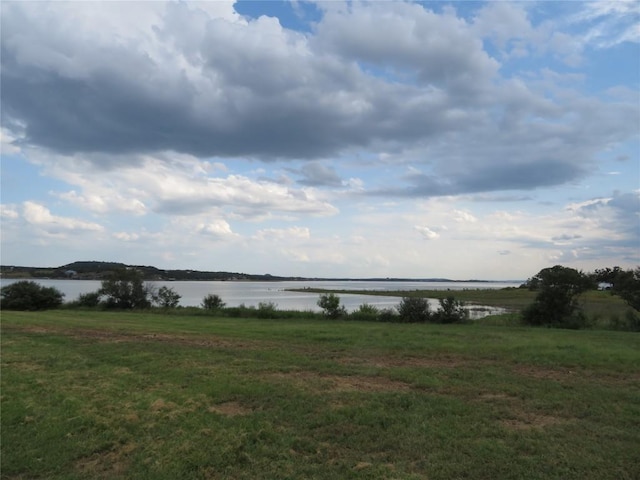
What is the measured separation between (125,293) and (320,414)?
34686 mm

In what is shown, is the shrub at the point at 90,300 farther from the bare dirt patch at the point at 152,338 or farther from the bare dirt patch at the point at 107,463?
the bare dirt patch at the point at 107,463

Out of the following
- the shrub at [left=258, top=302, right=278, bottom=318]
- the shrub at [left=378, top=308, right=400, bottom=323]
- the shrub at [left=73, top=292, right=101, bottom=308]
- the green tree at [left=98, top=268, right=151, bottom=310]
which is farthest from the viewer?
the shrub at [left=73, top=292, right=101, bottom=308]

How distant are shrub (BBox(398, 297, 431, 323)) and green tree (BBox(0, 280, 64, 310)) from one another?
2809 cm

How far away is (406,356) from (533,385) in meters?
4.02

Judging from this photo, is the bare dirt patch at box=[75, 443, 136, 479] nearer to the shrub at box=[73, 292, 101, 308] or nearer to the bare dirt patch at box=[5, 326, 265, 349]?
the bare dirt patch at box=[5, 326, 265, 349]

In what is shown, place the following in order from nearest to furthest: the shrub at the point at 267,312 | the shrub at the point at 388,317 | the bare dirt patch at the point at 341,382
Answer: the bare dirt patch at the point at 341,382 → the shrub at the point at 388,317 → the shrub at the point at 267,312

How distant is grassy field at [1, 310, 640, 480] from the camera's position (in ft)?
17.3

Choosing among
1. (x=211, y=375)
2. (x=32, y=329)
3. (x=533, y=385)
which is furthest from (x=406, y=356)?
(x=32, y=329)

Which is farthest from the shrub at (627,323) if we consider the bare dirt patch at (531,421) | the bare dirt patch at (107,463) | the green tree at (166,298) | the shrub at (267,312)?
the green tree at (166,298)

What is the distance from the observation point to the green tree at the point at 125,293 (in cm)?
3784

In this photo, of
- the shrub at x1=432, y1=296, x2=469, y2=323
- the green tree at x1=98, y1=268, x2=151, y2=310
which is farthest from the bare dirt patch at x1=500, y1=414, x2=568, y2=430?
the green tree at x1=98, y1=268, x2=151, y2=310

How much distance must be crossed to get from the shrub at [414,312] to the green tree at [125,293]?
21.3 metres

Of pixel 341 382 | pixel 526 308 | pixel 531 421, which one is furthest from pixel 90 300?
pixel 531 421

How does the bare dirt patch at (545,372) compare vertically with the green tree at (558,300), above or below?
below
